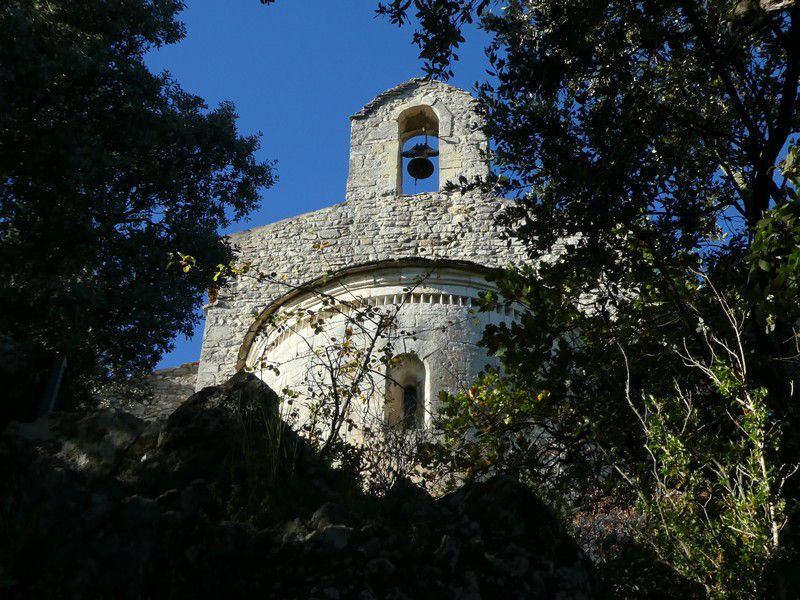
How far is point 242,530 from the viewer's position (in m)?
3.83

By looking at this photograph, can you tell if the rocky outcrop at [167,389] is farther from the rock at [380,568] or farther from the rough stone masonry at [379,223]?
the rock at [380,568]

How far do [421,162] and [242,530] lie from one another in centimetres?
1143

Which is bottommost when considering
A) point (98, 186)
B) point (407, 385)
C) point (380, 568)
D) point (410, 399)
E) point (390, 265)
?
point (380, 568)

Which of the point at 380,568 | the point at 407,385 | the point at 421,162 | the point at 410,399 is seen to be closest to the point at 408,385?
the point at 407,385

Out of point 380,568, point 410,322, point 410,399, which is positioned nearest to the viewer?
point 380,568

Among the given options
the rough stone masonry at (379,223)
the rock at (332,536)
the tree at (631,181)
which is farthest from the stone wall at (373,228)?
the rock at (332,536)

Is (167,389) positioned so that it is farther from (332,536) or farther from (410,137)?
(332,536)

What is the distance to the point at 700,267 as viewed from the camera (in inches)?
253

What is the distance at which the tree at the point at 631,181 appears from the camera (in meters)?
6.10

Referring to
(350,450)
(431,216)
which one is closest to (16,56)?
(350,450)

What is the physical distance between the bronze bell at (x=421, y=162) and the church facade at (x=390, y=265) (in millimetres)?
79

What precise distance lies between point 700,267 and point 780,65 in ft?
5.58

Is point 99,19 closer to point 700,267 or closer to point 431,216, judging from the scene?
point 700,267

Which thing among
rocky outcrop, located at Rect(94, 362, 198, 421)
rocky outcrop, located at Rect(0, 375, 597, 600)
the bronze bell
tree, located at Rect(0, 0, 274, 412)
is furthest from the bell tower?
rocky outcrop, located at Rect(0, 375, 597, 600)
